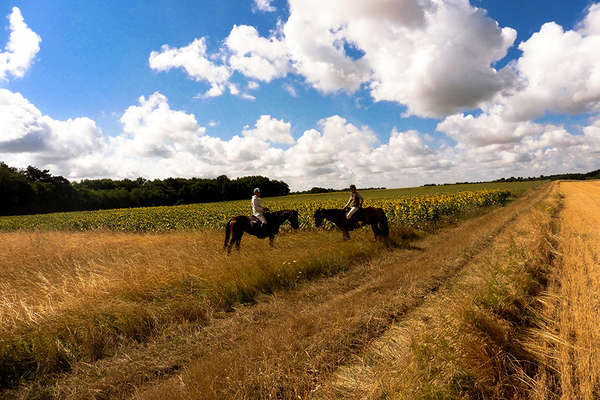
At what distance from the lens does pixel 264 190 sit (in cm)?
8888

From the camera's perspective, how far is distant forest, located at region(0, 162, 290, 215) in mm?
53438

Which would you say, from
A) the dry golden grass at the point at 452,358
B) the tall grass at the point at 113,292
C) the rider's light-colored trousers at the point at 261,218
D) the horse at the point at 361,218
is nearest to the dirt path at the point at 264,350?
the dry golden grass at the point at 452,358

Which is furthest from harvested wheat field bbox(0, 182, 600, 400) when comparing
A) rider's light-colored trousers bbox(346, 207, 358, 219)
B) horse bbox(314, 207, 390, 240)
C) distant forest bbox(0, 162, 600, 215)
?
distant forest bbox(0, 162, 600, 215)

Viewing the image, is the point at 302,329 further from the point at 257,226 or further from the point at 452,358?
the point at 257,226

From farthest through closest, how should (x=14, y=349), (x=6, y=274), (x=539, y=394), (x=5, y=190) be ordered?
(x=5, y=190) → (x=6, y=274) → (x=14, y=349) → (x=539, y=394)

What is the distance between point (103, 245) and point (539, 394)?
1316 centimetres

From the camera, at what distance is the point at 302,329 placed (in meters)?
4.15

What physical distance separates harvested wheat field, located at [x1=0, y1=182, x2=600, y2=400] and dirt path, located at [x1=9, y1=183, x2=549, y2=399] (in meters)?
0.02

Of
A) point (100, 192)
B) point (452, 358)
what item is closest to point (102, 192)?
point (100, 192)

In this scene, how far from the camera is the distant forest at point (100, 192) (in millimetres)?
53438

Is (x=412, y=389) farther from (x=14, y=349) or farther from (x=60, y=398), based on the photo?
(x=14, y=349)

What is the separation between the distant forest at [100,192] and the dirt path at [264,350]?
232ft

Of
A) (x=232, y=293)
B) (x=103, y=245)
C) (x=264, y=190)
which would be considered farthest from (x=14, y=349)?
(x=264, y=190)

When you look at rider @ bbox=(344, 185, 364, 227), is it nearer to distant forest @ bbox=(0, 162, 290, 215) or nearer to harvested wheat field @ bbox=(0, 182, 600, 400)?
harvested wheat field @ bbox=(0, 182, 600, 400)
